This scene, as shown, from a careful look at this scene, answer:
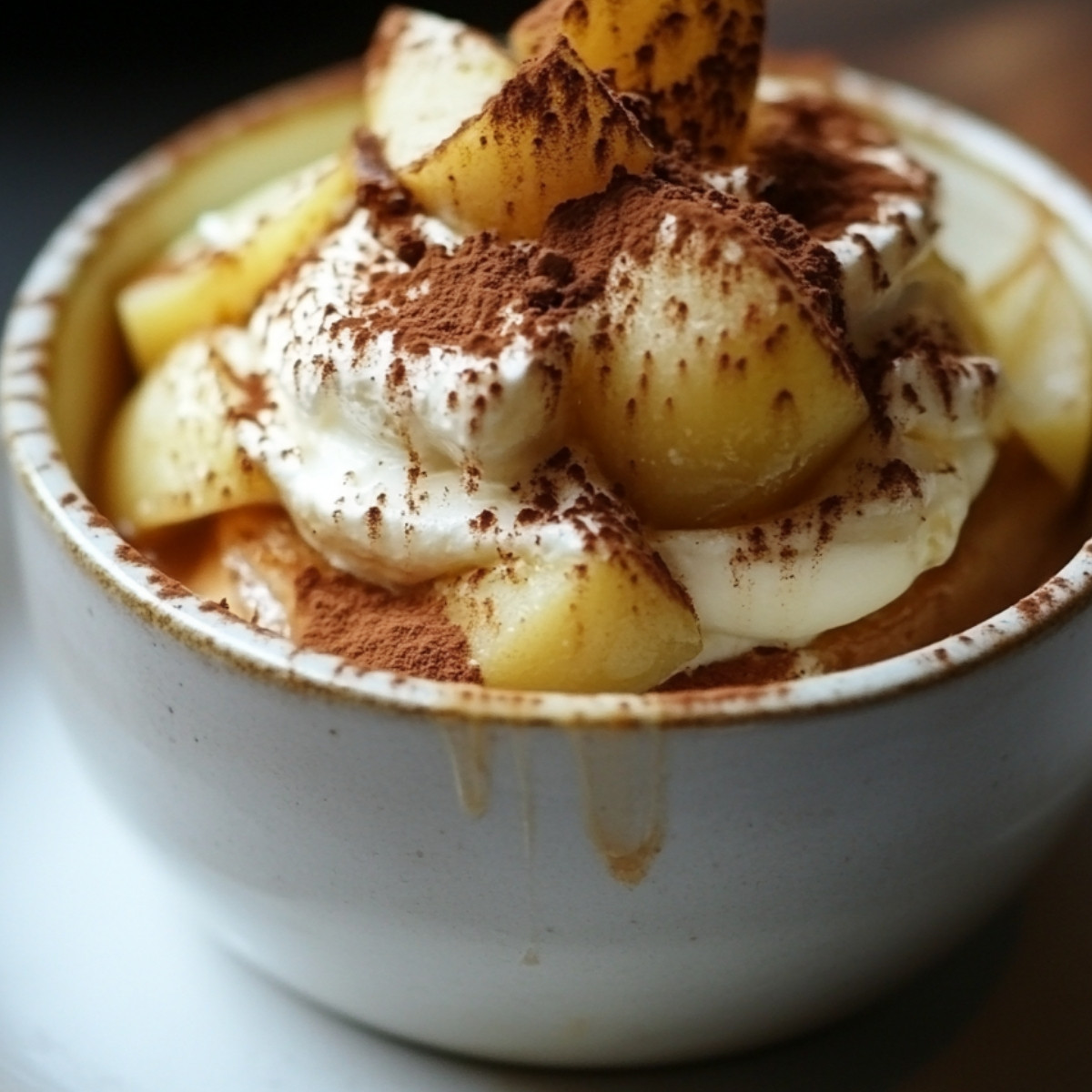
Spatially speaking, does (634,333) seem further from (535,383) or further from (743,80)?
(743,80)

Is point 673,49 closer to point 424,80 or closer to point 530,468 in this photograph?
point 424,80

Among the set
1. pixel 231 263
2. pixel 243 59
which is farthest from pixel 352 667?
pixel 243 59

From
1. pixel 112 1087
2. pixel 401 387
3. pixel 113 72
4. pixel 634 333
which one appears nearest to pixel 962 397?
pixel 634 333

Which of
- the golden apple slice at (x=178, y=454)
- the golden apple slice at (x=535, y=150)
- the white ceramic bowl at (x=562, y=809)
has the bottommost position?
the white ceramic bowl at (x=562, y=809)

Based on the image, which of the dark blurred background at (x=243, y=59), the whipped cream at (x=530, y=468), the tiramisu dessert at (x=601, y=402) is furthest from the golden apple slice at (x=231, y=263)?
the dark blurred background at (x=243, y=59)

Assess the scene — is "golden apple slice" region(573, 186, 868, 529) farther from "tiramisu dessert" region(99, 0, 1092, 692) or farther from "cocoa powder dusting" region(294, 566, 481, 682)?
"cocoa powder dusting" region(294, 566, 481, 682)

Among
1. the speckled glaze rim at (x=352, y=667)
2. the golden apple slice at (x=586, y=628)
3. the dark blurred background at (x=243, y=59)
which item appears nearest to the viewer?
the speckled glaze rim at (x=352, y=667)

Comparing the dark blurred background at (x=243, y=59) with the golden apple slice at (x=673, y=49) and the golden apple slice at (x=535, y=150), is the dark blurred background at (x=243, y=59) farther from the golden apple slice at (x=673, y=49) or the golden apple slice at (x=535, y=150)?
the golden apple slice at (x=535, y=150)

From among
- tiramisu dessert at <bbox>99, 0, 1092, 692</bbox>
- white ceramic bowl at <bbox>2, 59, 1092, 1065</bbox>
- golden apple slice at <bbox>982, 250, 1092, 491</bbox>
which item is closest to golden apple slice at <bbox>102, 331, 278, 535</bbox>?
tiramisu dessert at <bbox>99, 0, 1092, 692</bbox>
